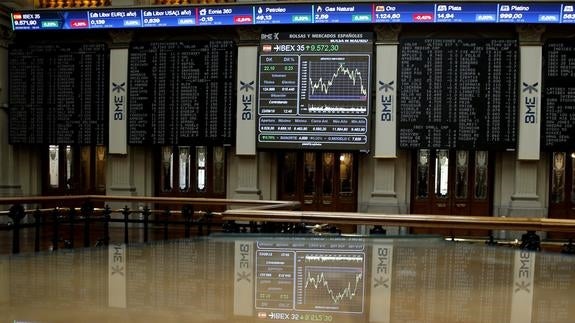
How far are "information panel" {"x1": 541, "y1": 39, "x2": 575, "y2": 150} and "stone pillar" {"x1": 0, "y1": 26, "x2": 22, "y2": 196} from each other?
36.7 feet

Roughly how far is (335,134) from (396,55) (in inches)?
77.2

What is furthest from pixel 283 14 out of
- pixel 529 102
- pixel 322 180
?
pixel 529 102

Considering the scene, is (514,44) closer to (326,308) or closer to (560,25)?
(560,25)

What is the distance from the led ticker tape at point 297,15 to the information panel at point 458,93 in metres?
0.50

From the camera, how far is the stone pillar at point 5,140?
41.2ft

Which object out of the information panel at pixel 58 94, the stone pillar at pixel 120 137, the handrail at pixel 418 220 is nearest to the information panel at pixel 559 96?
the handrail at pixel 418 220

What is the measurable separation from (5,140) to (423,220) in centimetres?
1037

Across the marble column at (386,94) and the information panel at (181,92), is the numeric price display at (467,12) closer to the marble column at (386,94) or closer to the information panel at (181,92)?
the marble column at (386,94)

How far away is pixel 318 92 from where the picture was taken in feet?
36.9

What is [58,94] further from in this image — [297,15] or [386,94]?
[386,94]

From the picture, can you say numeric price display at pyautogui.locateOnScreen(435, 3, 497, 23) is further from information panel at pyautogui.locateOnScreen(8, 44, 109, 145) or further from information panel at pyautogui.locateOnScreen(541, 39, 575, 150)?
information panel at pyautogui.locateOnScreen(8, 44, 109, 145)

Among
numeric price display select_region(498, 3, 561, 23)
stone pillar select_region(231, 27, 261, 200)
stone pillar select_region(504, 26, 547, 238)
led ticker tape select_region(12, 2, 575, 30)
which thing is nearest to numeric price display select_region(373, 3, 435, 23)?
led ticker tape select_region(12, 2, 575, 30)

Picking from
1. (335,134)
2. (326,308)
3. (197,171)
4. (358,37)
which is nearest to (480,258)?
(326,308)

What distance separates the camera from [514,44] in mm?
10758
